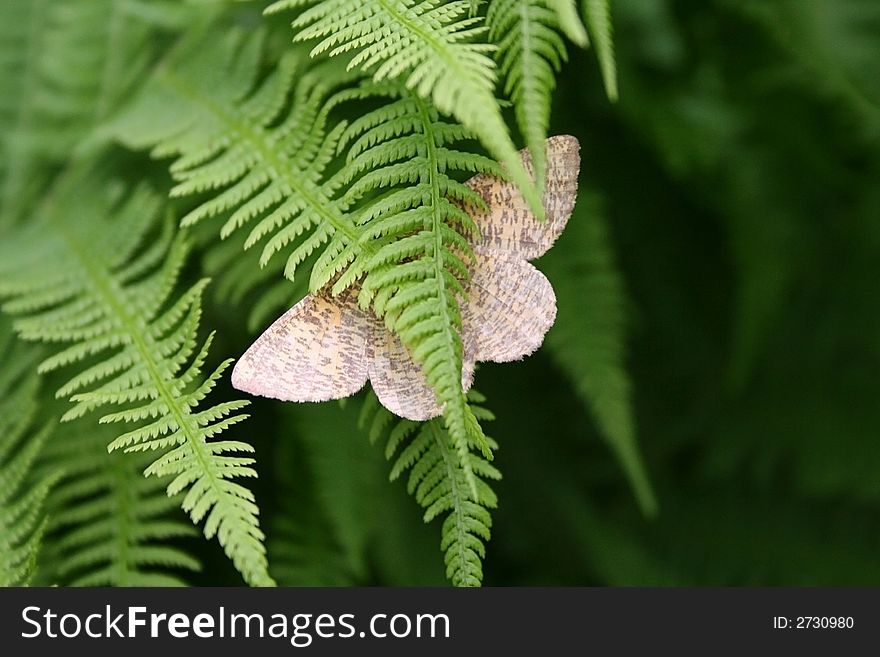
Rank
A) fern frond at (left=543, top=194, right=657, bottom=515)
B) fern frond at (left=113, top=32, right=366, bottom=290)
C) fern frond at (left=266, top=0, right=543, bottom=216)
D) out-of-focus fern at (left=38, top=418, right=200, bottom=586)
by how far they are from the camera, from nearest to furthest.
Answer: fern frond at (left=266, top=0, right=543, bottom=216)
fern frond at (left=113, top=32, right=366, bottom=290)
out-of-focus fern at (left=38, top=418, right=200, bottom=586)
fern frond at (left=543, top=194, right=657, bottom=515)

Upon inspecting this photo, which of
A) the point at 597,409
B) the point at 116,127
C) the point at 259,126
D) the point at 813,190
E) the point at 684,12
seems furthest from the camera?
the point at 813,190

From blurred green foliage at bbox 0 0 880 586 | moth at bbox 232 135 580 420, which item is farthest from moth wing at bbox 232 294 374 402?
blurred green foliage at bbox 0 0 880 586

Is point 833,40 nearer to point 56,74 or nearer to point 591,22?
point 591,22

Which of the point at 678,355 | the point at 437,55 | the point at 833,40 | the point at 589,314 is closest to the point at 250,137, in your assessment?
the point at 437,55

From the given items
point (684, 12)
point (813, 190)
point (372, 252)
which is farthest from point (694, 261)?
point (372, 252)

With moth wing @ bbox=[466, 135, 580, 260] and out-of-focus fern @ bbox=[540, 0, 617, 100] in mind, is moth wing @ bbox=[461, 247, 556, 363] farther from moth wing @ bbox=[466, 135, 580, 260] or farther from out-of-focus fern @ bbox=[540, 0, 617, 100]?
out-of-focus fern @ bbox=[540, 0, 617, 100]

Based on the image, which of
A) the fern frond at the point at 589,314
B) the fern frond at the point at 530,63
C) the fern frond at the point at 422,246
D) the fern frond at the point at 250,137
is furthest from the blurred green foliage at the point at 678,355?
the fern frond at the point at 530,63

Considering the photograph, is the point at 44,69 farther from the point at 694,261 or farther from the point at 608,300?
the point at 694,261
